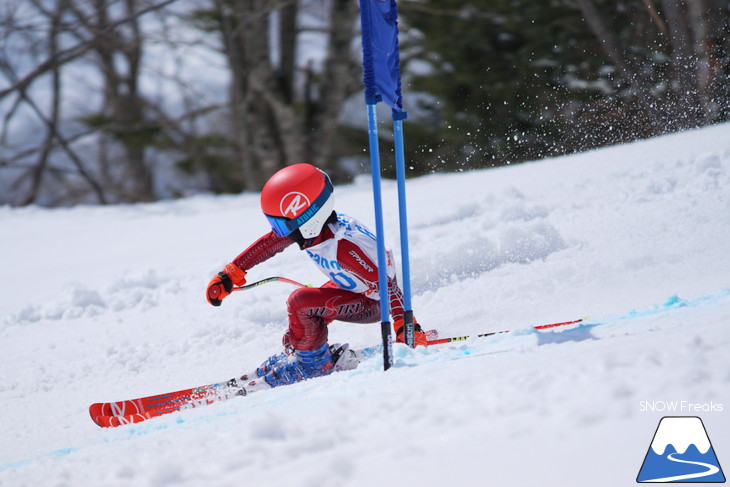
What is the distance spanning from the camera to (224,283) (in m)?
3.82

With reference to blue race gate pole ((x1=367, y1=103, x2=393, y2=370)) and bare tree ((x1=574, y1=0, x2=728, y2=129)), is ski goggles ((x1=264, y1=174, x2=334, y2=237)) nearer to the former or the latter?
blue race gate pole ((x1=367, y1=103, x2=393, y2=370))

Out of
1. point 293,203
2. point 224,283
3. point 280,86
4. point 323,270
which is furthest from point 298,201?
point 280,86

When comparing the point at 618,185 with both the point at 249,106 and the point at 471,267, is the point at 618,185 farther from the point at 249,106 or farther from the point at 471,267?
the point at 249,106

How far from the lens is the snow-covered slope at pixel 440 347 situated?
1.99 meters

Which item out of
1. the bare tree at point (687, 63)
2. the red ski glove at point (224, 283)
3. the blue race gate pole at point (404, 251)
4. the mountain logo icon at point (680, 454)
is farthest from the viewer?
the bare tree at point (687, 63)

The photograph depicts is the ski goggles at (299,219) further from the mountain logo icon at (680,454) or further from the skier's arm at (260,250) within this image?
the mountain logo icon at (680,454)

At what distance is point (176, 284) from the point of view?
595cm

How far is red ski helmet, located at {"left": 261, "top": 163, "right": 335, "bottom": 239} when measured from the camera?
3539 millimetres

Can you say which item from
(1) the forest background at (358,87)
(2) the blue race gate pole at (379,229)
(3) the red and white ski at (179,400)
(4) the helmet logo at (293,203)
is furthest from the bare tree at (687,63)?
(2) the blue race gate pole at (379,229)

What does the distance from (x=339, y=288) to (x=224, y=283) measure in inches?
24.4

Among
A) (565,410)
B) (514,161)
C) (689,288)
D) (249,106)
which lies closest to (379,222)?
(565,410)

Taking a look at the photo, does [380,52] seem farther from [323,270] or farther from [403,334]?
[403,334]

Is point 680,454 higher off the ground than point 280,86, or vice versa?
point 280,86

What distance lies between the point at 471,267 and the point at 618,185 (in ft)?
6.19
